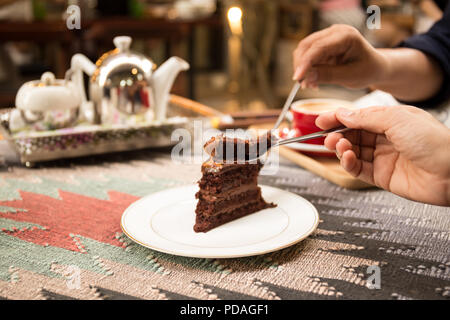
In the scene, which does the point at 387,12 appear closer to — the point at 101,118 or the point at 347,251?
the point at 101,118

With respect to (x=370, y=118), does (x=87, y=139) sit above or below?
below

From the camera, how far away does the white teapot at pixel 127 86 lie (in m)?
1.38

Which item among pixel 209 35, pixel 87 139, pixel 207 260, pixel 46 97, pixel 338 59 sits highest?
pixel 209 35

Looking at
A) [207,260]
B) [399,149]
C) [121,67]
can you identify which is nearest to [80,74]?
[121,67]

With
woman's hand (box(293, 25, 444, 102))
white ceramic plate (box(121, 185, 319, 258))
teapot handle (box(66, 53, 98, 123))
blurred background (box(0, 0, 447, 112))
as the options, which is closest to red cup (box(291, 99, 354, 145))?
woman's hand (box(293, 25, 444, 102))

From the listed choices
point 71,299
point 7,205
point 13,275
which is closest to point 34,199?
point 7,205

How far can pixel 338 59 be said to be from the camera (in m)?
1.25

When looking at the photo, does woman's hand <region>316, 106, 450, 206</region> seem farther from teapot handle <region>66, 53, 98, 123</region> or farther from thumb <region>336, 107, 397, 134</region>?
teapot handle <region>66, 53, 98, 123</region>

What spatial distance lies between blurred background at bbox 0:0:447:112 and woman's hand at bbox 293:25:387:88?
174cm

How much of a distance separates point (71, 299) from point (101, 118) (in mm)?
857

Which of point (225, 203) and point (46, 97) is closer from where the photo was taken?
point (225, 203)

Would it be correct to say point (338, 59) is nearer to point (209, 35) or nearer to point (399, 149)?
point (399, 149)

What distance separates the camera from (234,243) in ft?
2.53

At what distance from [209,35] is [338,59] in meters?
5.20
